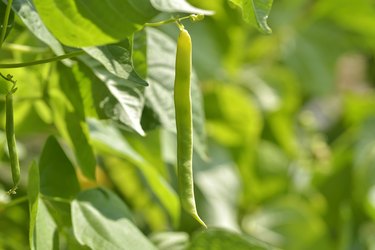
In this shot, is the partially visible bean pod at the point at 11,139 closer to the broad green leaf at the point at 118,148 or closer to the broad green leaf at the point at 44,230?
the broad green leaf at the point at 44,230

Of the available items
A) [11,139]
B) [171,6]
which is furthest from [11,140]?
[171,6]

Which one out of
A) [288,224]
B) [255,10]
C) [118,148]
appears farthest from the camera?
[288,224]

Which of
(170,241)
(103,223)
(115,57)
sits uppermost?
(115,57)

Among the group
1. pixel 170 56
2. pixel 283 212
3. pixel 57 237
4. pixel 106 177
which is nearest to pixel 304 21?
pixel 283 212

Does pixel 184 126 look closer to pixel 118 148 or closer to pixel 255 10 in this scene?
pixel 255 10

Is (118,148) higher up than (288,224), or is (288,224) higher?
(118,148)
